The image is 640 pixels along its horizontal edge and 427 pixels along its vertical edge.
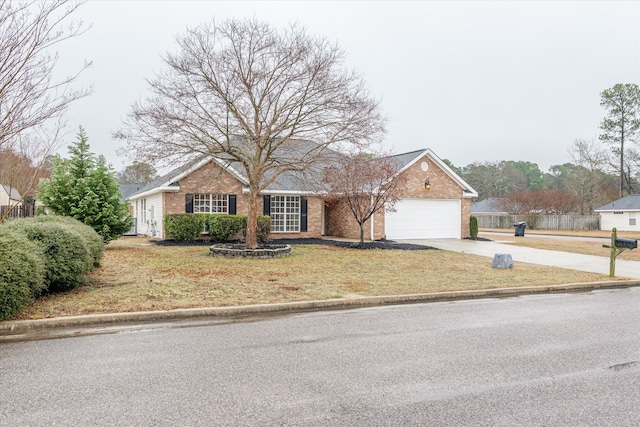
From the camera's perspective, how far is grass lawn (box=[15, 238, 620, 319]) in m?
7.45

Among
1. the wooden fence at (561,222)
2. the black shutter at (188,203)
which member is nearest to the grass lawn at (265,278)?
the black shutter at (188,203)

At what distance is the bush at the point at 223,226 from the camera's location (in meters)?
19.6

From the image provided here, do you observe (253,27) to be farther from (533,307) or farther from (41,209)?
(533,307)

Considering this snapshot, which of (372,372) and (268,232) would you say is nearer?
(372,372)

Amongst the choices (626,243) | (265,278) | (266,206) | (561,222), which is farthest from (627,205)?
(265,278)

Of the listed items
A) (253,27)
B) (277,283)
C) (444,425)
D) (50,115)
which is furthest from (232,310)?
(253,27)

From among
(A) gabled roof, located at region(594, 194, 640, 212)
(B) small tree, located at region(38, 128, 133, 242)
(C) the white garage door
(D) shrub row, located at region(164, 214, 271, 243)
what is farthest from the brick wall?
(A) gabled roof, located at region(594, 194, 640, 212)

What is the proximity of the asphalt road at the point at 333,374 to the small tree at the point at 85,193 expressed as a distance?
11.1 metres

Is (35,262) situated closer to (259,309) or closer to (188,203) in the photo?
(259,309)

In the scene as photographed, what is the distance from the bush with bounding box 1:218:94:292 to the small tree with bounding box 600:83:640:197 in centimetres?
5078

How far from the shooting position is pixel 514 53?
2331cm

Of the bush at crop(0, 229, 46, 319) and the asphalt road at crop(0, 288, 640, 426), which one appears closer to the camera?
the asphalt road at crop(0, 288, 640, 426)

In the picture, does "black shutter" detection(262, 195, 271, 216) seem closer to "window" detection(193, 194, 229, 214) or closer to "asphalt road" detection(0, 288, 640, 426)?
"window" detection(193, 194, 229, 214)

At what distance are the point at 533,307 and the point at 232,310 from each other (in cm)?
519
